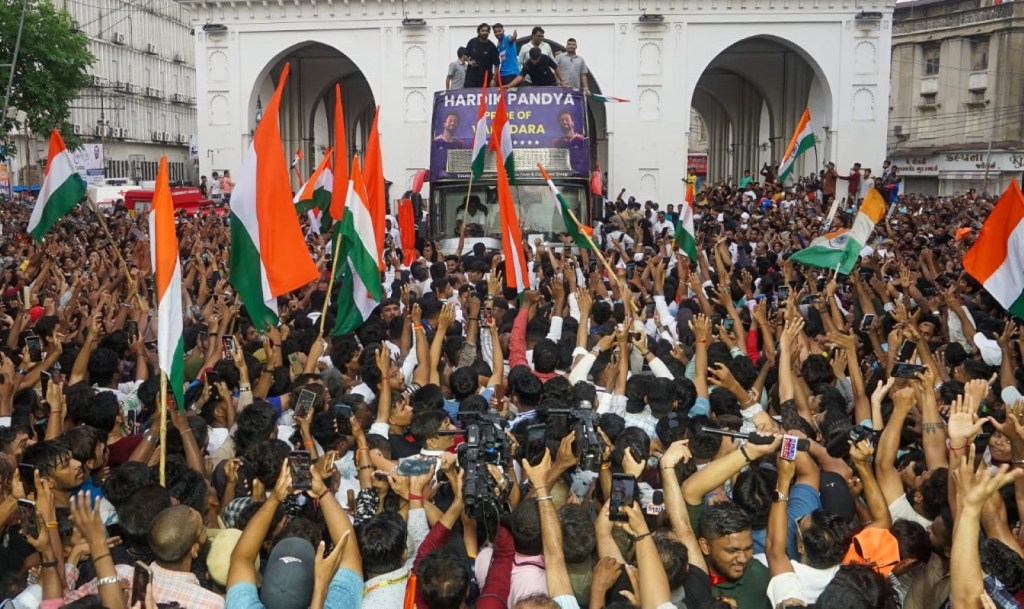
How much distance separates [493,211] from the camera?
14.5 meters

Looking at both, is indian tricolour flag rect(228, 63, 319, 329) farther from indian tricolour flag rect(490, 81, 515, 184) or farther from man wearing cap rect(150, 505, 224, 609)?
indian tricolour flag rect(490, 81, 515, 184)

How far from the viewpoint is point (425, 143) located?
1157 inches

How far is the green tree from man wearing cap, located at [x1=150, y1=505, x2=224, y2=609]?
86.9 feet

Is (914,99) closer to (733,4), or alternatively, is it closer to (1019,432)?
(733,4)

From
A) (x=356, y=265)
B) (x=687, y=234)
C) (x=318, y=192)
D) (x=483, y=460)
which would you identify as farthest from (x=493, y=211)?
(x=483, y=460)

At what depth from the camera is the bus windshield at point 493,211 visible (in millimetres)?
14094

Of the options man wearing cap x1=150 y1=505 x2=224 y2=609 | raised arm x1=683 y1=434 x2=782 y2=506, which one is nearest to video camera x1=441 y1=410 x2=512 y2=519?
raised arm x1=683 y1=434 x2=782 y2=506

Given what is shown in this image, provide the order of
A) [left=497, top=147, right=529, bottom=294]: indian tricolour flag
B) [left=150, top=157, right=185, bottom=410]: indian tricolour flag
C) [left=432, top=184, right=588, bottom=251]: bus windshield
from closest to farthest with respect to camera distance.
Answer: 1. [left=150, top=157, right=185, bottom=410]: indian tricolour flag
2. [left=497, top=147, right=529, bottom=294]: indian tricolour flag
3. [left=432, top=184, right=588, bottom=251]: bus windshield

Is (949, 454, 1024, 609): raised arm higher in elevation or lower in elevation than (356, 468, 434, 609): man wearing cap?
higher

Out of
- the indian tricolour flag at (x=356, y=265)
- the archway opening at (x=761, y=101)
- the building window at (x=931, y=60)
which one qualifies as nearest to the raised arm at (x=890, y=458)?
the indian tricolour flag at (x=356, y=265)

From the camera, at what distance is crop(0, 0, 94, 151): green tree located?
2762cm

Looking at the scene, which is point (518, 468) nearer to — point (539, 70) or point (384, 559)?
point (384, 559)

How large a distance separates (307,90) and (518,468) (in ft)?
99.7

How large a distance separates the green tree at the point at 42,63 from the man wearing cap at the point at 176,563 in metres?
26.5
